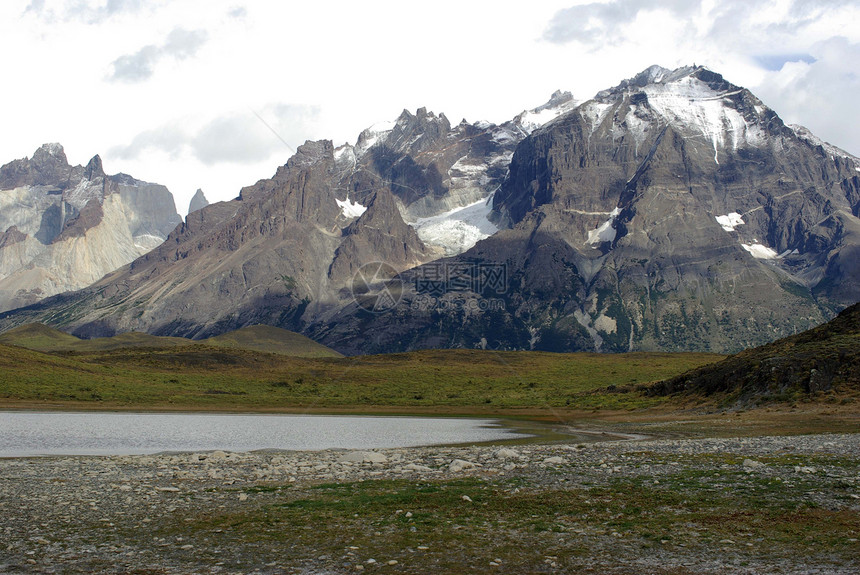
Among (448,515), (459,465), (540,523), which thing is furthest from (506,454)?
(540,523)

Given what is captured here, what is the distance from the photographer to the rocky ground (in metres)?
23.3

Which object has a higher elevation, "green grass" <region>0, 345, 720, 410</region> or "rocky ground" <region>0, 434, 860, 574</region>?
"green grass" <region>0, 345, 720, 410</region>

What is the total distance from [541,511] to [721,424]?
51.6m

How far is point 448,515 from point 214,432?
6135 centimetres

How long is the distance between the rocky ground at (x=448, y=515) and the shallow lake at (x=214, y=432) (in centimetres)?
1967

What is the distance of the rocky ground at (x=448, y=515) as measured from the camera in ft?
76.4

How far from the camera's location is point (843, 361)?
272 feet

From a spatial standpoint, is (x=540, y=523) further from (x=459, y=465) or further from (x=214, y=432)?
(x=214, y=432)

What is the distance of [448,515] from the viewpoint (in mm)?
29984

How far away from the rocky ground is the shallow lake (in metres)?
19.7

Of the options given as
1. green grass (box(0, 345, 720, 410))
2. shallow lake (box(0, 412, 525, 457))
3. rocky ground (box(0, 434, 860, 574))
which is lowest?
shallow lake (box(0, 412, 525, 457))

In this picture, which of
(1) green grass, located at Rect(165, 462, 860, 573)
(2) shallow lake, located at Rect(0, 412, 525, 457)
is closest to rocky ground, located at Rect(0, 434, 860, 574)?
(1) green grass, located at Rect(165, 462, 860, 573)

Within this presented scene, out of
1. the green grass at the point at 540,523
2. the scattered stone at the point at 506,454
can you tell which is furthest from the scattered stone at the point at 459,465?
the green grass at the point at 540,523

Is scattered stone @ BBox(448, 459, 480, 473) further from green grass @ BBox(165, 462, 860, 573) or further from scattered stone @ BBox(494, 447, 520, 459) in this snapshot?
green grass @ BBox(165, 462, 860, 573)
